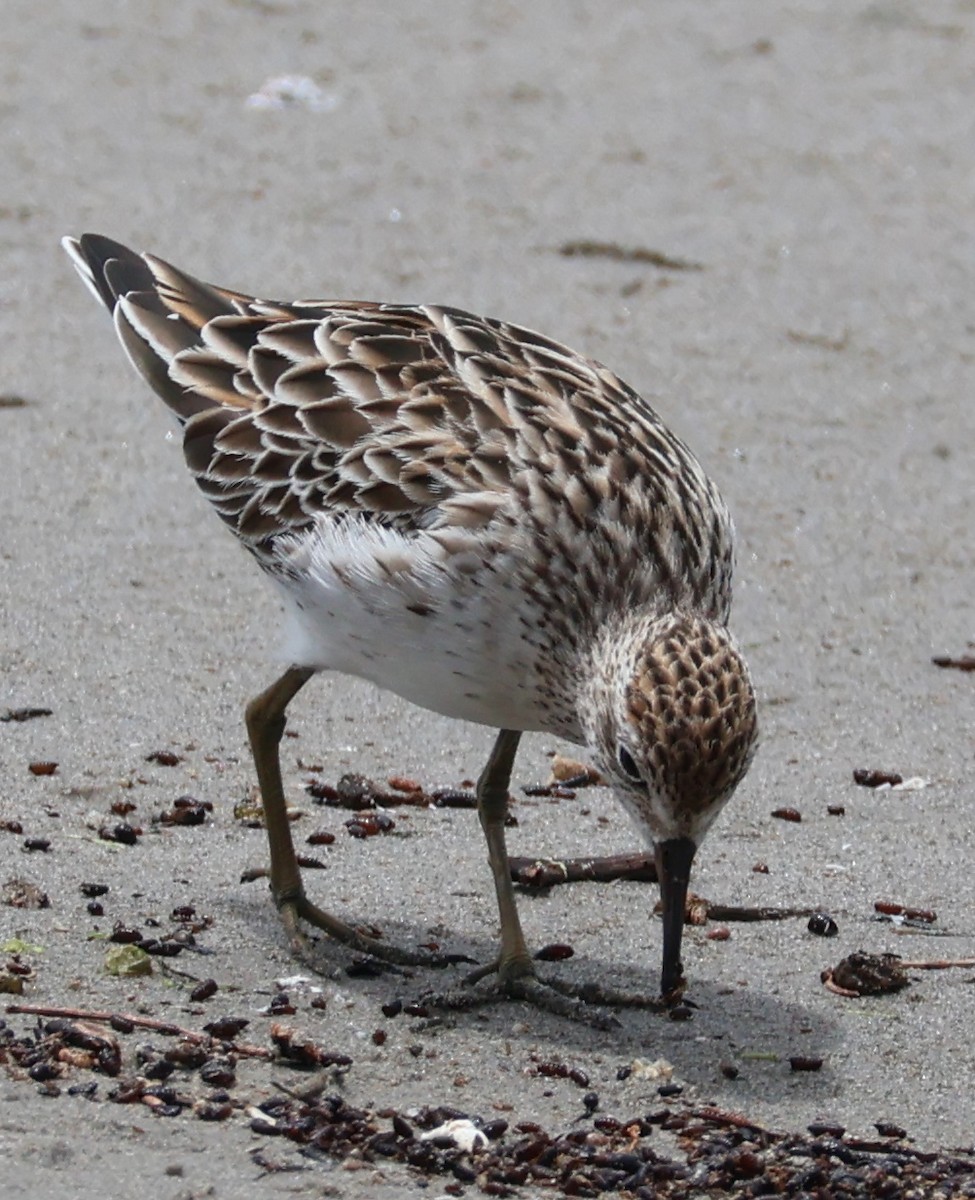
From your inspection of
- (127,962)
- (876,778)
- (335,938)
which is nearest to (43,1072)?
(127,962)

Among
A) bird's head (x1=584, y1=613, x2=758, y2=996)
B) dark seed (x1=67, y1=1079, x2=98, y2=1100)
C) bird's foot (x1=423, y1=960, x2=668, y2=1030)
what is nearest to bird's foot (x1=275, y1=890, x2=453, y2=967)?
bird's foot (x1=423, y1=960, x2=668, y2=1030)

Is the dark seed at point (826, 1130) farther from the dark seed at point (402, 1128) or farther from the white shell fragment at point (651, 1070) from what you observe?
the dark seed at point (402, 1128)

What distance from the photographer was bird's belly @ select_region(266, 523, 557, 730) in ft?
19.6

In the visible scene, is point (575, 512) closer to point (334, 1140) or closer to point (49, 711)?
point (334, 1140)

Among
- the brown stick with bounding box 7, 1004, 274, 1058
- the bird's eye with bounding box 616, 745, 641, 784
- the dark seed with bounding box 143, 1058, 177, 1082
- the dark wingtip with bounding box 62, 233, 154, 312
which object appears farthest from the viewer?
the dark wingtip with bounding box 62, 233, 154, 312

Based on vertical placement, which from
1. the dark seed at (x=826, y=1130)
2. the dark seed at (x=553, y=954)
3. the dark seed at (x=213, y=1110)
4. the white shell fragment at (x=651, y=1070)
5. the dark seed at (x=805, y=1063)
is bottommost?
the dark seed at (x=553, y=954)

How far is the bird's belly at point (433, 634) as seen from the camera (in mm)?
5961

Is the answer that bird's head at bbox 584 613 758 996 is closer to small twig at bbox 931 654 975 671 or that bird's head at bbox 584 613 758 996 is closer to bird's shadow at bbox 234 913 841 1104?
bird's shadow at bbox 234 913 841 1104

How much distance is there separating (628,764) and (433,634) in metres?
0.70

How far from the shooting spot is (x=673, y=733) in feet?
18.0

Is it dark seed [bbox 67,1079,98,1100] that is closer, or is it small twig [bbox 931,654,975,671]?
dark seed [bbox 67,1079,98,1100]

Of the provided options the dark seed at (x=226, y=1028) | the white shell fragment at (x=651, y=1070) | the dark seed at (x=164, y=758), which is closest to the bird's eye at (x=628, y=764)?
the white shell fragment at (x=651, y=1070)

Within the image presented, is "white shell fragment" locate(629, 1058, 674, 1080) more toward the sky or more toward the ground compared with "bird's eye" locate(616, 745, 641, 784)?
more toward the ground

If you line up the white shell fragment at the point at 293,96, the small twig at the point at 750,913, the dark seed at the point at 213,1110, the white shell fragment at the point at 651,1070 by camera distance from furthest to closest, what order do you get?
the white shell fragment at the point at 293,96, the small twig at the point at 750,913, the white shell fragment at the point at 651,1070, the dark seed at the point at 213,1110
